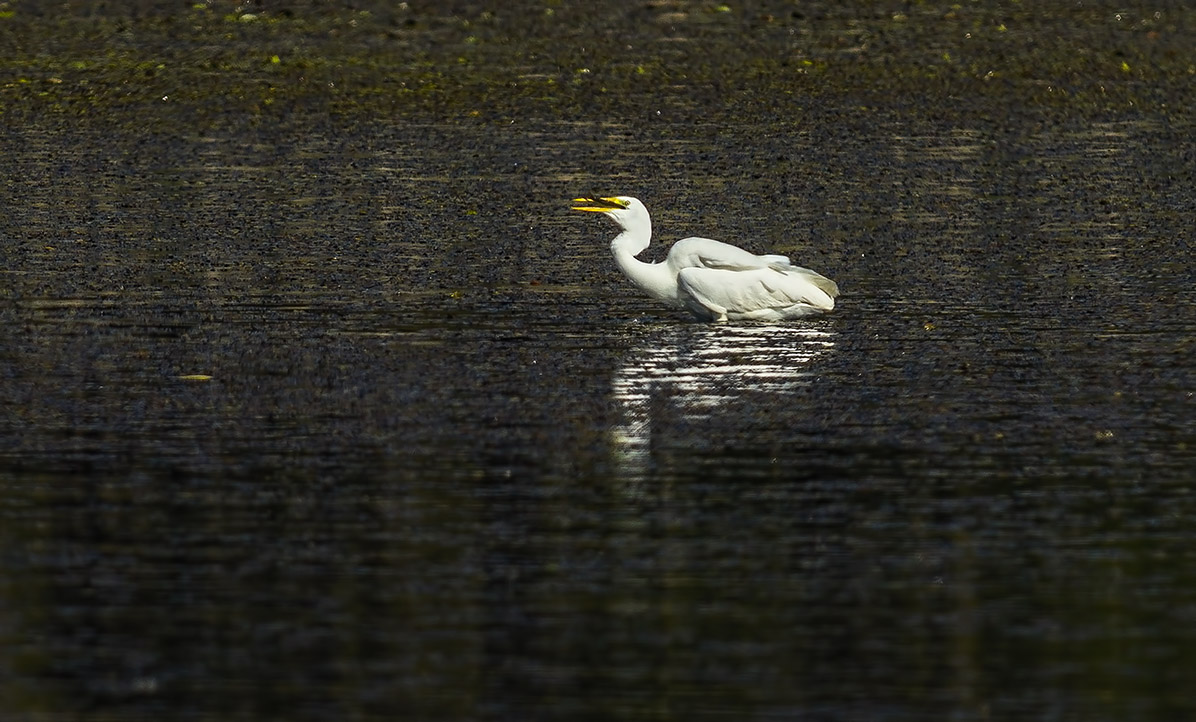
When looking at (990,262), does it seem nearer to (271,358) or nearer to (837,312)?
(837,312)

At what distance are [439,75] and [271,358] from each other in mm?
12490

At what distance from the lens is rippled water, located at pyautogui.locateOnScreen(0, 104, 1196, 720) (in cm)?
698

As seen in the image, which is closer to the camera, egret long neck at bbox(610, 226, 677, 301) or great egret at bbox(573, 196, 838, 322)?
great egret at bbox(573, 196, 838, 322)

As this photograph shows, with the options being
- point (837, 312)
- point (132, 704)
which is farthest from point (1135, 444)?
point (132, 704)

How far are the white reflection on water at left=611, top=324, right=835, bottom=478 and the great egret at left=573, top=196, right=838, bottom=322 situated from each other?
0.11 metres

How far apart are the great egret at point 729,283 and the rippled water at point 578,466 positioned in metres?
A: 0.17

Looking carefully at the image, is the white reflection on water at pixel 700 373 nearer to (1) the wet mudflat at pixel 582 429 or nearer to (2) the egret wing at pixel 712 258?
(1) the wet mudflat at pixel 582 429

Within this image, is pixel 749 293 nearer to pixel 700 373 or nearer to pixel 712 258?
pixel 712 258

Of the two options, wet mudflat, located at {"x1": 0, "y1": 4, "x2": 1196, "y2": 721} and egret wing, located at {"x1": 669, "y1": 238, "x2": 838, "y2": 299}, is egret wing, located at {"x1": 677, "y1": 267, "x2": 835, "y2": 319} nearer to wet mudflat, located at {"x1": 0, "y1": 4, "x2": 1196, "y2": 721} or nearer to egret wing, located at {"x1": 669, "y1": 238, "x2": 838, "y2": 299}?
egret wing, located at {"x1": 669, "y1": 238, "x2": 838, "y2": 299}

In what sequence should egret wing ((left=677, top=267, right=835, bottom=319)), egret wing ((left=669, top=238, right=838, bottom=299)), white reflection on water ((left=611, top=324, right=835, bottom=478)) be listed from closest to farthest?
white reflection on water ((left=611, top=324, right=835, bottom=478)) → egret wing ((left=677, top=267, right=835, bottom=319)) → egret wing ((left=669, top=238, right=838, bottom=299))

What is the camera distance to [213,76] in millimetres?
23875

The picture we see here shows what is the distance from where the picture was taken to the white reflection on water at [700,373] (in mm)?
10391

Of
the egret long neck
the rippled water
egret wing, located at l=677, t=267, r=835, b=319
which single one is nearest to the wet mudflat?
the rippled water

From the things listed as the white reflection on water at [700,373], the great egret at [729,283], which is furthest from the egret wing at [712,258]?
the white reflection on water at [700,373]
